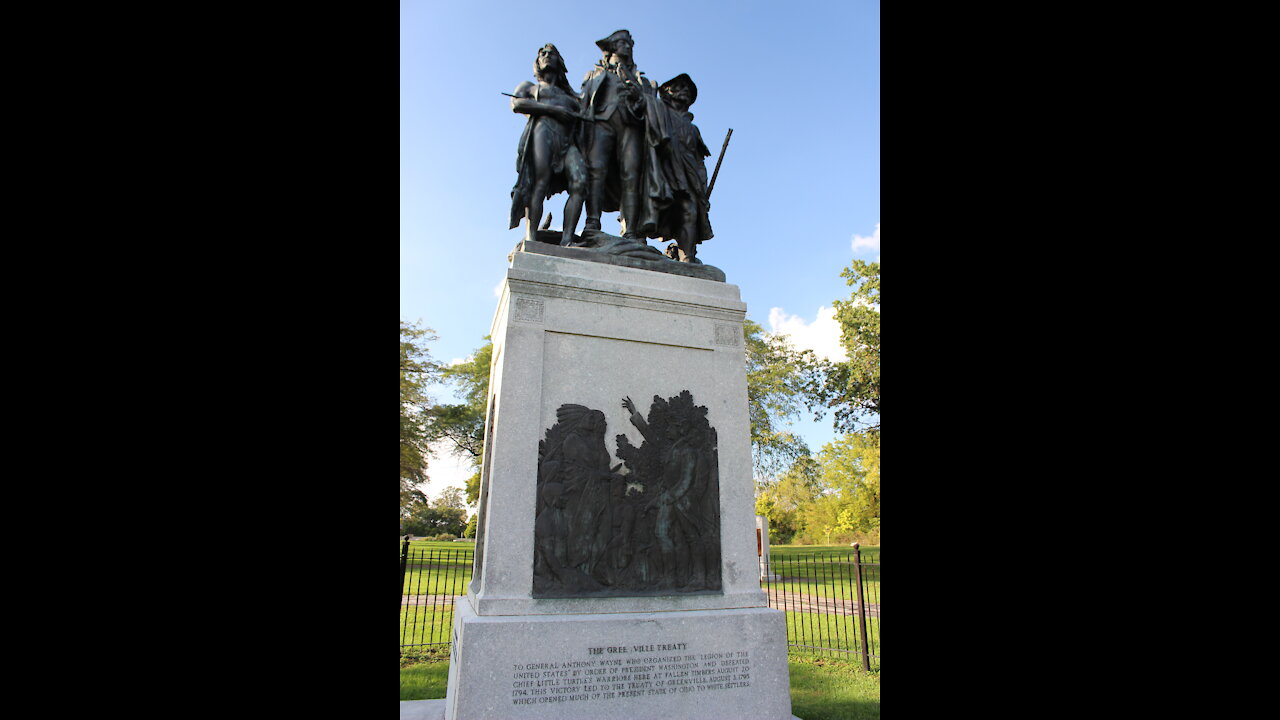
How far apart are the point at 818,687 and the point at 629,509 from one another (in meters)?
5.33

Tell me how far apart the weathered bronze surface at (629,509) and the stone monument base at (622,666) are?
340 millimetres

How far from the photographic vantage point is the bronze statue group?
781 centimetres

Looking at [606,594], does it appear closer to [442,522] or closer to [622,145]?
[622,145]

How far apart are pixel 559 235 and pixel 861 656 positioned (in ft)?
29.0

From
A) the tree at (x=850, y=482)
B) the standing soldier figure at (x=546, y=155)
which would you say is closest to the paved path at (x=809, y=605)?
the standing soldier figure at (x=546, y=155)

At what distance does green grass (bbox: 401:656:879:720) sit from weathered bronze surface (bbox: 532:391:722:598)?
265cm

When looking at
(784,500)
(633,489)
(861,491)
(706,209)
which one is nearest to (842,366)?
(861,491)

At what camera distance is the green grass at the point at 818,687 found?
8055mm

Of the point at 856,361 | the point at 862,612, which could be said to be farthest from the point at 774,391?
the point at 862,612

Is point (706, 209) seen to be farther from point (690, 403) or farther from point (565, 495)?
point (565, 495)

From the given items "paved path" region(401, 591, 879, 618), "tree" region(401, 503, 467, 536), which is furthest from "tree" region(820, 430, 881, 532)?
"tree" region(401, 503, 467, 536)

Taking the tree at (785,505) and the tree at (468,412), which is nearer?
the tree at (468,412)

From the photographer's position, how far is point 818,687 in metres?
9.50

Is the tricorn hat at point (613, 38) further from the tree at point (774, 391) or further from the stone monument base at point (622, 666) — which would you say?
the tree at point (774, 391)
